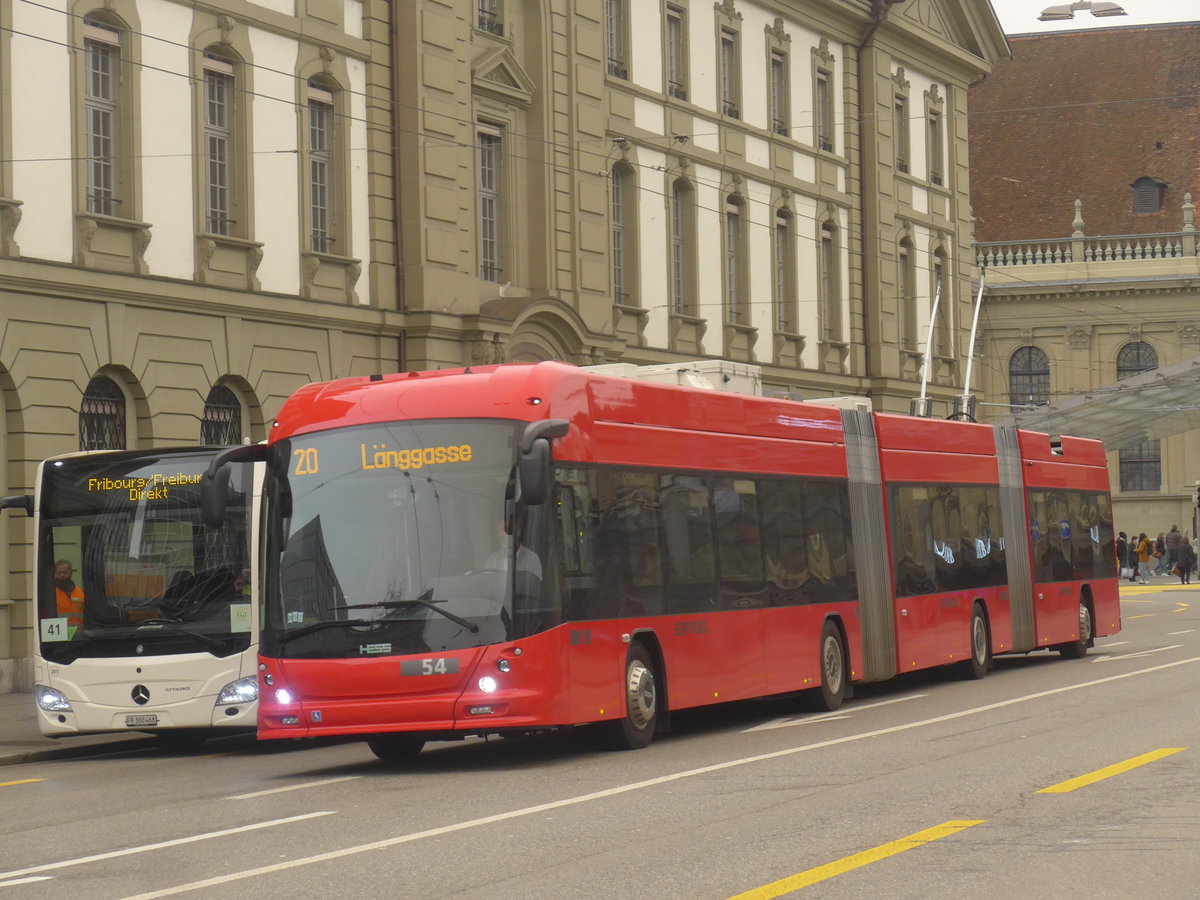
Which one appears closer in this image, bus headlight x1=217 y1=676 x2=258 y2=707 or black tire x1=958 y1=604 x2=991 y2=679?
bus headlight x1=217 y1=676 x2=258 y2=707

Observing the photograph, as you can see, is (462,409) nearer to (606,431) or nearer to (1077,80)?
(606,431)

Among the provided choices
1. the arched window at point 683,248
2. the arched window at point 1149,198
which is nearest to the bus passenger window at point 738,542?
the arched window at point 683,248

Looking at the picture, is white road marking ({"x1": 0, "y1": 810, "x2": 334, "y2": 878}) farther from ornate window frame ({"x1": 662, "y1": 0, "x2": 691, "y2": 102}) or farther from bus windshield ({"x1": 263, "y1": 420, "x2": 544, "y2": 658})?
ornate window frame ({"x1": 662, "y1": 0, "x2": 691, "y2": 102})

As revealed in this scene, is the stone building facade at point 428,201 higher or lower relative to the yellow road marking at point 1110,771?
higher

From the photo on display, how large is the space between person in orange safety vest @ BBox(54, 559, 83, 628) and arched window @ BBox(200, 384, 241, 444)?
26.3 feet

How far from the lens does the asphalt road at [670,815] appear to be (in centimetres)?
896

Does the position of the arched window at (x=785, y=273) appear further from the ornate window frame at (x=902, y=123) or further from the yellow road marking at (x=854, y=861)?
the yellow road marking at (x=854, y=861)

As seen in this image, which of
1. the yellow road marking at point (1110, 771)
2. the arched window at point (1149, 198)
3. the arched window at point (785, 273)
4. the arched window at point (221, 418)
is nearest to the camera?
the yellow road marking at point (1110, 771)

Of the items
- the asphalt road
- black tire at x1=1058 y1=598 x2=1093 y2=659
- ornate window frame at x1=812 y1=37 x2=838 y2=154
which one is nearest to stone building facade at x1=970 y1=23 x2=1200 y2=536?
ornate window frame at x1=812 y1=37 x2=838 y2=154

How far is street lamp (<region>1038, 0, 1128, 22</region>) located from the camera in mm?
53844

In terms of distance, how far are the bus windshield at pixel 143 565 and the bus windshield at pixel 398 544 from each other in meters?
2.87

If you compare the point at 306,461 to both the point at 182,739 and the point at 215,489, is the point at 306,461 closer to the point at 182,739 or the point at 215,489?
the point at 215,489

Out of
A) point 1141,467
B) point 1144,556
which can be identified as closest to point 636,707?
point 1144,556

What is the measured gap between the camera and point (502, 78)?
32.2 meters
